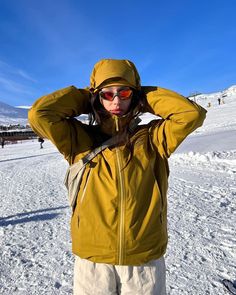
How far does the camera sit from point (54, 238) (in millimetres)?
4895

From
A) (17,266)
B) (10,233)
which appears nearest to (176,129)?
(17,266)

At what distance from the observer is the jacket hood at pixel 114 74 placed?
1.93 metres

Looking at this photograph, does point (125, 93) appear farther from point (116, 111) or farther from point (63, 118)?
point (63, 118)

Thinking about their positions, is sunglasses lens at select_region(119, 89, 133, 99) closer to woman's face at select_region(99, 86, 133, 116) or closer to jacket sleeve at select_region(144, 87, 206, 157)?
woman's face at select_region(99, 86, 133, 116)

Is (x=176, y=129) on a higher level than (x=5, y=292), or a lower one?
higher

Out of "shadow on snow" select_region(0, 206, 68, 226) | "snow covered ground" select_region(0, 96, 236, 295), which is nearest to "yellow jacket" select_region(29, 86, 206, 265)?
"snow covered ground" select_region(0, 96, 236, 295)

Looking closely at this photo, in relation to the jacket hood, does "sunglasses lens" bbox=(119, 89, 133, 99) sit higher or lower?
lower

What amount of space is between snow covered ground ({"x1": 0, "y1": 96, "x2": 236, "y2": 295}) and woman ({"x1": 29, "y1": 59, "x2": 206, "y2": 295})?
1495mm

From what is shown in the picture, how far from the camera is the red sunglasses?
198 cm

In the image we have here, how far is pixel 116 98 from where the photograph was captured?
6.52 feet

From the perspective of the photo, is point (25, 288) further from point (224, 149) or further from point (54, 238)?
point (224, 149)

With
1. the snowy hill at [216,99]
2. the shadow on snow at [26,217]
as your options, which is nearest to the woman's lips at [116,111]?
the shadow on snow at [26,217]

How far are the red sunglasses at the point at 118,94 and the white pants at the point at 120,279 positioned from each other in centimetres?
97

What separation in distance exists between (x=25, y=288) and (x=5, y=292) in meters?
0.19
